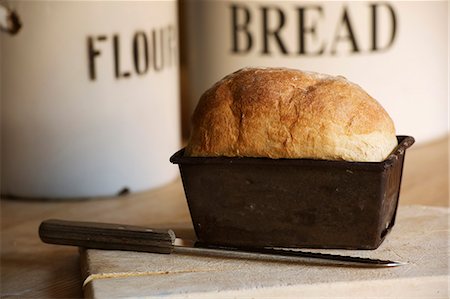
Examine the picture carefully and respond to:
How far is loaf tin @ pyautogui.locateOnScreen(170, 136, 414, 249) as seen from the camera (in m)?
Answer: 0.77

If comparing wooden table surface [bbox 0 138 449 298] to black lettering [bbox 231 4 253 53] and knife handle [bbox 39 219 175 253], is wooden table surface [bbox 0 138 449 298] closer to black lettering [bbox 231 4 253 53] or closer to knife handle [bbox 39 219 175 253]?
knife handle [bbox 39 219 175 253]

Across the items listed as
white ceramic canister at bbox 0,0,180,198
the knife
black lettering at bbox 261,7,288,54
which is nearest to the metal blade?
the knife

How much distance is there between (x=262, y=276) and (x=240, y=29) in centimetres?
54

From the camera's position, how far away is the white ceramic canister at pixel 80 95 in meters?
1.06

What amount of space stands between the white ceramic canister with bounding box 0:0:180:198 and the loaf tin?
29 centimetres

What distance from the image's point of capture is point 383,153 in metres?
0.78

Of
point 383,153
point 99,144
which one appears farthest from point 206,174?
point 99,144

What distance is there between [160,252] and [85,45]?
34 centimetres

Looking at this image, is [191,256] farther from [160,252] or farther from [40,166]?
[40,166]

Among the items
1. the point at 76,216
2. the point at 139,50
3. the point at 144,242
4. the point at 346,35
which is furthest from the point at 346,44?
the point at 144,242

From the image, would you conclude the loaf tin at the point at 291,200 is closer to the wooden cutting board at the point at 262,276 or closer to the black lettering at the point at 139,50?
the wooden cutting board at the point at 262,276

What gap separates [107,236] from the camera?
2.71 feet

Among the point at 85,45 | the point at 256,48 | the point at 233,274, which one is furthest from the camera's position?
the point at 256,48

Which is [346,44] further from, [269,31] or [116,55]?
[116,55]
